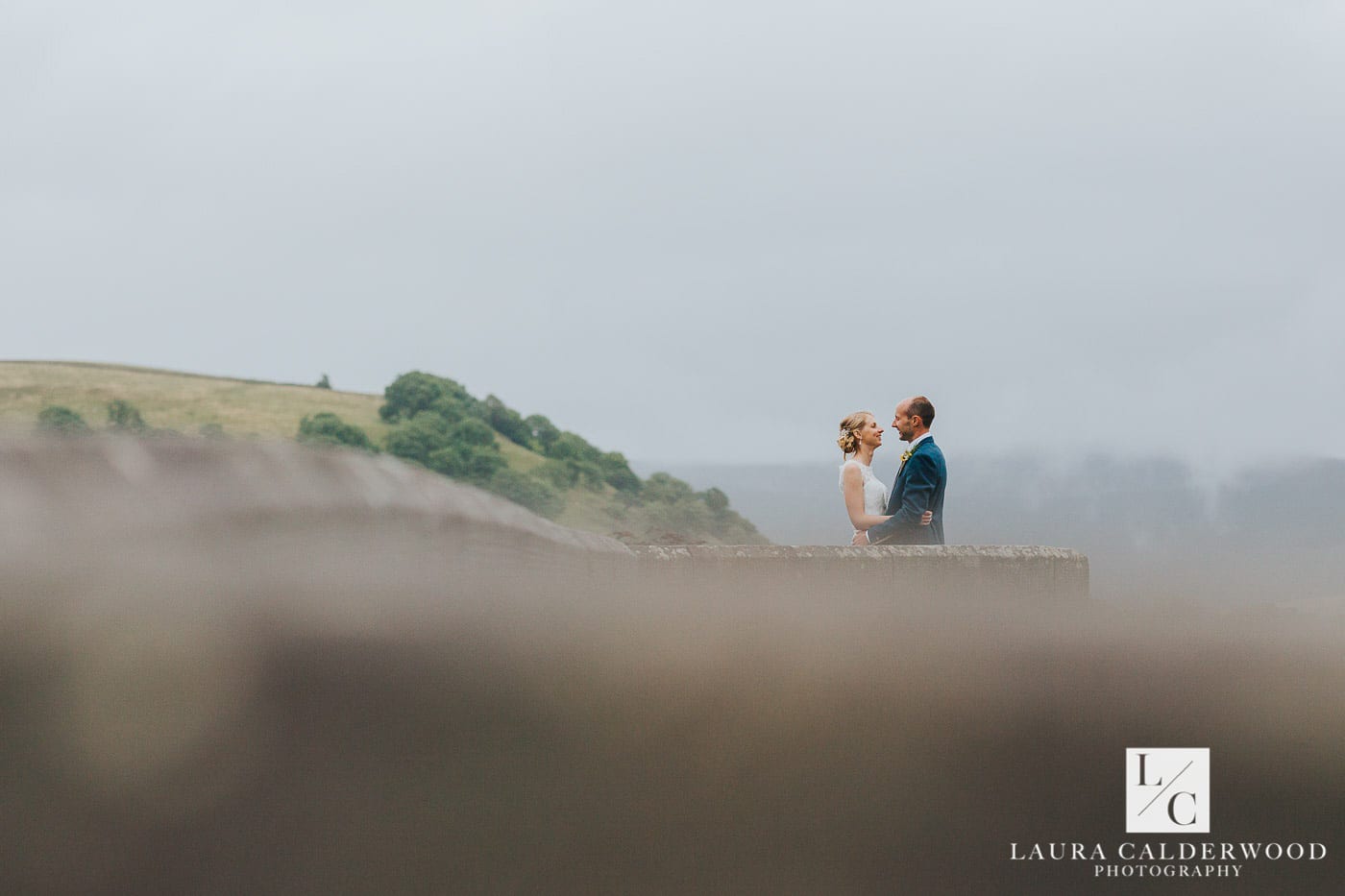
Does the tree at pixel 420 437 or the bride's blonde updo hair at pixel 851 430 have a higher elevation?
the tree at pixel 420 437

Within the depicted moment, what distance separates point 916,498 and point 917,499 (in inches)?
0.5

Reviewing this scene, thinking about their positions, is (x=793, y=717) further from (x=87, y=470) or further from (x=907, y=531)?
(x=907, y=531)

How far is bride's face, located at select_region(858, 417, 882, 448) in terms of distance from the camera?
7723 mm

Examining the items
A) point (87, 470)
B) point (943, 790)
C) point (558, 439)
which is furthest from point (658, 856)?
point (558, 439)

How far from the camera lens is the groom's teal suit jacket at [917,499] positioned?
24.3 ft

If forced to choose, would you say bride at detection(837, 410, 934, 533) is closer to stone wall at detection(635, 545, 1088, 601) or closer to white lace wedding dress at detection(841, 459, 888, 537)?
white lace wedding dress at detection(841, 459, 888, 537)

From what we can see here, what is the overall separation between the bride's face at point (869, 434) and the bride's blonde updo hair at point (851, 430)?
0.02m

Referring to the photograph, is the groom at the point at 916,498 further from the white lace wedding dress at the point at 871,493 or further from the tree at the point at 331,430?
the tree at the point at 331,430

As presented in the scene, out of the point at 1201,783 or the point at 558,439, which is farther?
the point at 558,439

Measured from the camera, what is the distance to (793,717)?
156 cm

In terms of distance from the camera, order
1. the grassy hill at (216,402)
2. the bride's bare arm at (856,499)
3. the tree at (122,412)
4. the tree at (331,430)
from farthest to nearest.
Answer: the grassy hill at (216,402)
the tree at (122,412)
the tree at (331,430)
the bride's bare arm at (856,499)

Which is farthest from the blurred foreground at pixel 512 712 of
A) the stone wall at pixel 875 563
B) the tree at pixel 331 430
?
the tree at pixel 331 430

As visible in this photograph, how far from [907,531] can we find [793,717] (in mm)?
5982

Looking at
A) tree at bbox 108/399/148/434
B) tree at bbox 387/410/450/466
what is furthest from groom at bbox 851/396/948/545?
tree at bbox 108/399/148/434
